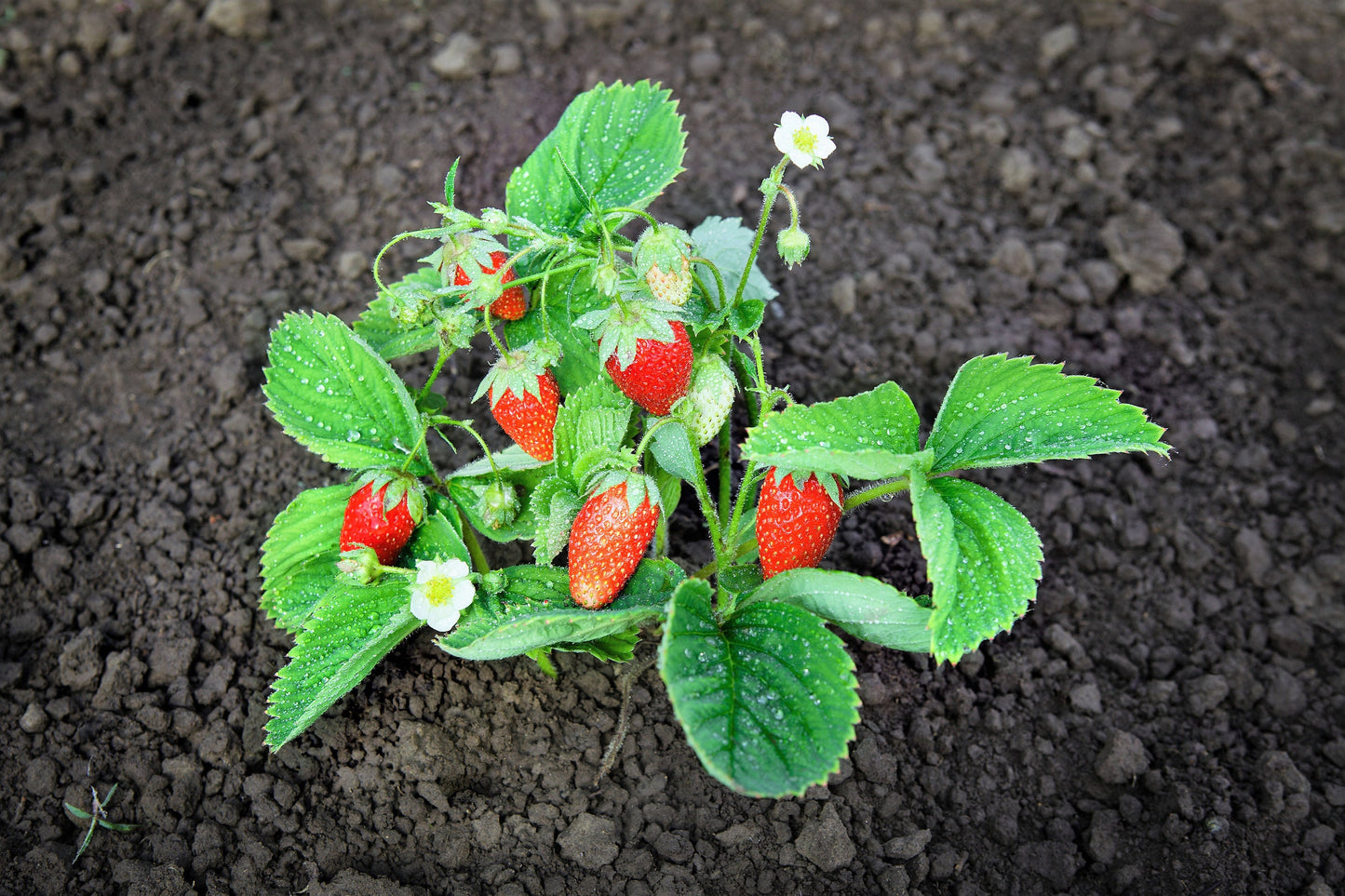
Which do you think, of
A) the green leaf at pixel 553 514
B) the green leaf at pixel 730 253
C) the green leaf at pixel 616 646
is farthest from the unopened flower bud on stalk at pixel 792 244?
the green leaf at pixel 616 646

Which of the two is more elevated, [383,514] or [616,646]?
[383,514]

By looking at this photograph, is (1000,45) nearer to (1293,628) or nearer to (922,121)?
(922,121)

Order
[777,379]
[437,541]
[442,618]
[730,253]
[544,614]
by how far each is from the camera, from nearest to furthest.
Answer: [544,614], [442,618], [437,541], [730,253], [777,379]

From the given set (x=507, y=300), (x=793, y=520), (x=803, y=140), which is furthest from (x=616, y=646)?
(x=803, y=140)

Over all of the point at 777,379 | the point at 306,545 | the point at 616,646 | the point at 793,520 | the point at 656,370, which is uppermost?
the point at 656,370

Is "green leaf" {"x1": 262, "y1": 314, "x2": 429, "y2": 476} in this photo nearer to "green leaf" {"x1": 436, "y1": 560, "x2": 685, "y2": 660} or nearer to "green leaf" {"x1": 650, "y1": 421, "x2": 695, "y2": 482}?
"green leaf" {"x1": 436, "y1": 560, "x2": 685, "y2": 660}

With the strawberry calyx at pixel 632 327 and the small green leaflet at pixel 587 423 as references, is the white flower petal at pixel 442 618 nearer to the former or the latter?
the small green leaflet at pixel 587 423

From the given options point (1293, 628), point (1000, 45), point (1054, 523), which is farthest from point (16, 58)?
point (1293, 628)

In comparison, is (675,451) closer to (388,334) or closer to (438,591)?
(438,591)
